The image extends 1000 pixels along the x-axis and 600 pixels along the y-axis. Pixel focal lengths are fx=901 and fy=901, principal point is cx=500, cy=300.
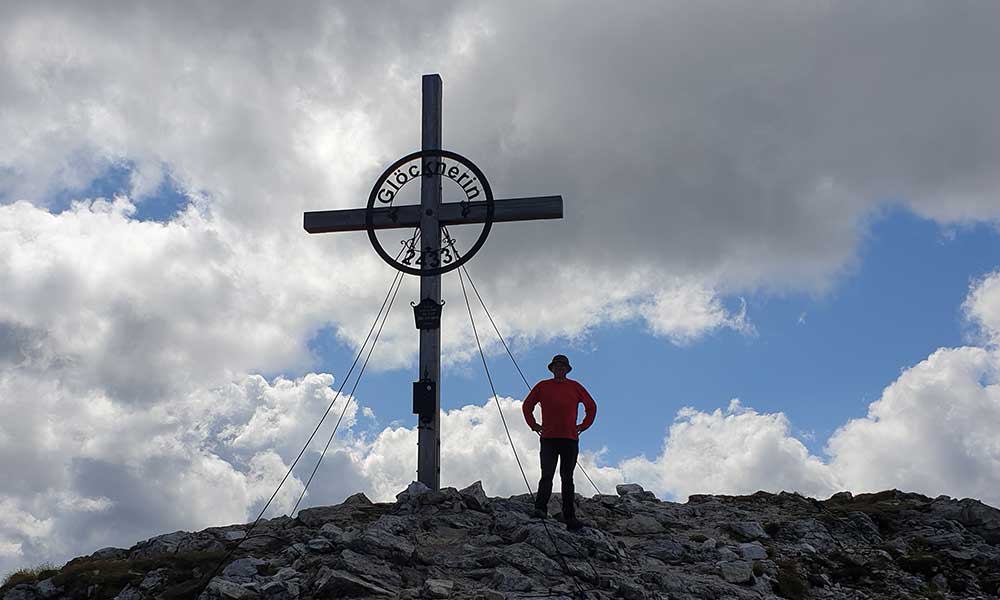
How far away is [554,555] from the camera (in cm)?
1288

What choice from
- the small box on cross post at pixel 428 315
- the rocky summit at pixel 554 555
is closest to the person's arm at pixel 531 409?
the rocky summit at pixel 554 555

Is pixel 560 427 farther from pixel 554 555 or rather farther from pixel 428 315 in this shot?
pixel 428 315

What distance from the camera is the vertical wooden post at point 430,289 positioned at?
1655cm

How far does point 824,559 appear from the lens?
14.8 metres

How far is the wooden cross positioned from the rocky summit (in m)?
1.01

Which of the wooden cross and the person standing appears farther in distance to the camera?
the wooden cross

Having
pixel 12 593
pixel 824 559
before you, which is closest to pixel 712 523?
pixel 824 559

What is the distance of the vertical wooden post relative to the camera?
1655 cm

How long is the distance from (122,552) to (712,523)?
10.5 meters

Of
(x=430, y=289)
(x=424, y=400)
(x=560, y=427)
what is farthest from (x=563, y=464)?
(x=430, y=289)

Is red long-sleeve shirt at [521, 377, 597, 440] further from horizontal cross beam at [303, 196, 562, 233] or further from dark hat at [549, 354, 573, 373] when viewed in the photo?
horizontal cross beam at [303, 196, 562, 233]

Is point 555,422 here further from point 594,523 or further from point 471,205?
point 471,205

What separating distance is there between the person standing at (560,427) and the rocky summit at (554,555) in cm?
44

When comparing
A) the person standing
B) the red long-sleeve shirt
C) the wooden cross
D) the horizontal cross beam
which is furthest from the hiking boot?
the horizontal cross beam
